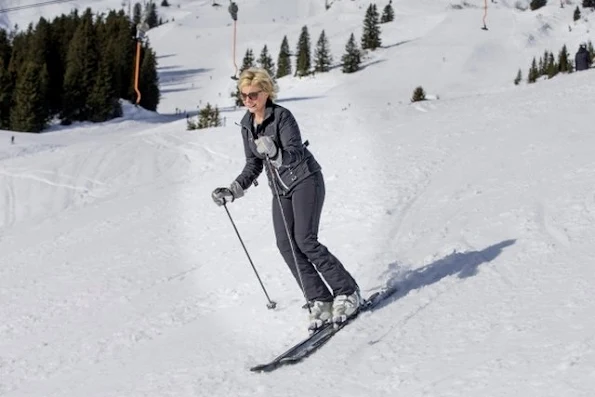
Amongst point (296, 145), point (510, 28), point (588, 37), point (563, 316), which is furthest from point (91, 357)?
point (510, 28)

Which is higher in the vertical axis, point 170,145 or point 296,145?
point 296,145

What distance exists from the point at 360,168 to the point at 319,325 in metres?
5.83

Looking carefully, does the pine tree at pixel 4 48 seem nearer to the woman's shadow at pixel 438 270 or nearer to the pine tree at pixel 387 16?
the pine tree at pixel 387 16

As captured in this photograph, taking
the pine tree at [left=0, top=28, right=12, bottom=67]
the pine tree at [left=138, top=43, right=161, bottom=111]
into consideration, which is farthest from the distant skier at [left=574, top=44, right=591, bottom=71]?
the pine tree at [left=0, top=28, right=12, bottom=67]

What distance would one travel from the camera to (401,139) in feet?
39.2

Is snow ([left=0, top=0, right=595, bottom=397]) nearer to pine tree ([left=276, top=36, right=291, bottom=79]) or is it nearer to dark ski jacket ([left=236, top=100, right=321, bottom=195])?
dark ski jacket ([left=236, top=100, right=321, bottom=195])

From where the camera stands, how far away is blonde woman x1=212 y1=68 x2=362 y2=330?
422 centimetres

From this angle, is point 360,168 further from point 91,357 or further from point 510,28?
point 510,28

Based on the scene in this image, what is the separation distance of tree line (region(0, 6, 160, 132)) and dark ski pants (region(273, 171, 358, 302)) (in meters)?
37.6

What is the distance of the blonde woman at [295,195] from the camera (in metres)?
4.22

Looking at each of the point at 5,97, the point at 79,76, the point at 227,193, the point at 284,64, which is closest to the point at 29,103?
the point at 5,97

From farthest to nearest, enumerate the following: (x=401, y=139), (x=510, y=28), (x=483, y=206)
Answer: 1. (x=510, y=28)
2. (x=401, y=139)
3. (x=483, y=206)

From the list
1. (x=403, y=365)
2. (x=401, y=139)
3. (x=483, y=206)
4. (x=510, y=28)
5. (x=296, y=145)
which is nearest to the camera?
(x=403, y=365)

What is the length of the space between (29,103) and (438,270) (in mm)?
37521
